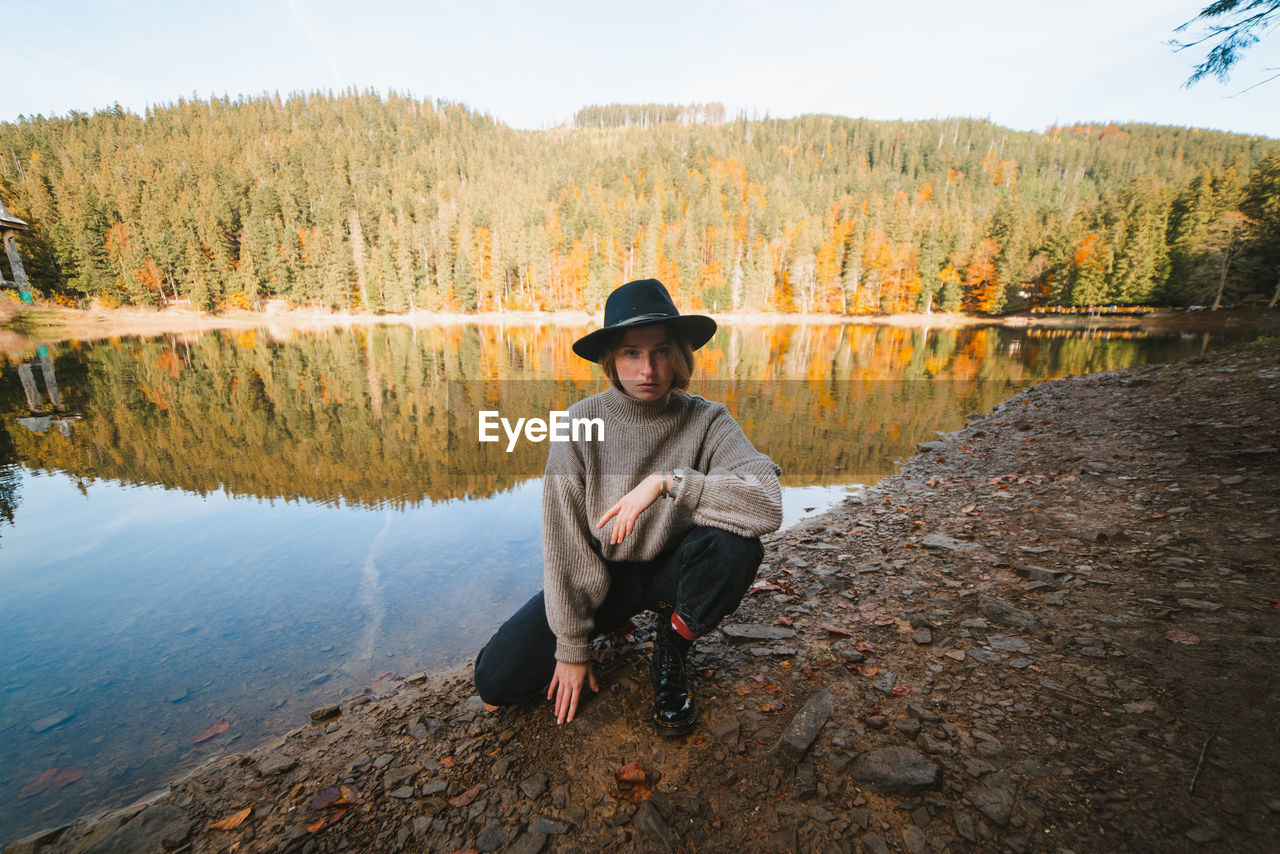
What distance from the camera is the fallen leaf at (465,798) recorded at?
2.38 metres

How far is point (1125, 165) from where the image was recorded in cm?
11912

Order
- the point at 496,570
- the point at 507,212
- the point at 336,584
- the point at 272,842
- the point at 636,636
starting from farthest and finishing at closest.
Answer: the point at 507,212 < the point at 496,570 < the point at 336,584 < the point at 636,636 < the point at 272,842

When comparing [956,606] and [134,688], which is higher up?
[956,606]

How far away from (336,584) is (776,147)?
500 ft

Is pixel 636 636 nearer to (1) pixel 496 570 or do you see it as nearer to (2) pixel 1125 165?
(1) pixel 496 570

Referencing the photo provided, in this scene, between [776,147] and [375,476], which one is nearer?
[375,476]

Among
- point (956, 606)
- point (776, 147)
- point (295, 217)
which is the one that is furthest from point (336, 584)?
point (776, 147)

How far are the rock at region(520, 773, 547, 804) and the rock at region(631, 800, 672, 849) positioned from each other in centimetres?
49

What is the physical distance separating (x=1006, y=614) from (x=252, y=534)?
9.06m

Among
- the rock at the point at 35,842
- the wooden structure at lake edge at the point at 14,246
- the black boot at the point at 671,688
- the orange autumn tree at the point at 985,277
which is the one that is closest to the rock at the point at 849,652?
the black boot at the point at 671,688

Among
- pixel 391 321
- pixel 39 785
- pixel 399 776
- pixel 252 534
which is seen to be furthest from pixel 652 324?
pixel 391 321

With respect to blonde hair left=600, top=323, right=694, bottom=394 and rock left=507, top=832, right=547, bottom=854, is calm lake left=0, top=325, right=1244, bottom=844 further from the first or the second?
blonde hair left=600, top=323, right=694, bottom=394

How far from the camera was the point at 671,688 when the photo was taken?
2.71 m

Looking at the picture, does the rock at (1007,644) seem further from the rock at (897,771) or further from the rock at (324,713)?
the rock at (324,713)
